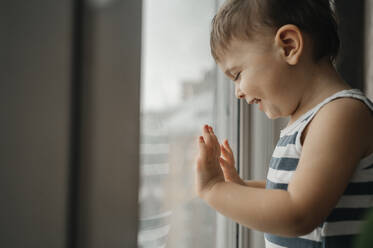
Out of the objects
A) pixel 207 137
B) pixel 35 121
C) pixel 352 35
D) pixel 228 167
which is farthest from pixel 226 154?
pixel 352 35

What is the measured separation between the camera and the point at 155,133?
2.28 feet

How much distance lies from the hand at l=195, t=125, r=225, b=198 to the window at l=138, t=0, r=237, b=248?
13 cm

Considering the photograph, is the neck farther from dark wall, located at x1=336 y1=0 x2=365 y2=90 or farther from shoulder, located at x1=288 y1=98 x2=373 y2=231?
dark wall, located at x1=336 y1=0 x2=365 y2=90

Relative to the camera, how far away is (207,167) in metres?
0.58

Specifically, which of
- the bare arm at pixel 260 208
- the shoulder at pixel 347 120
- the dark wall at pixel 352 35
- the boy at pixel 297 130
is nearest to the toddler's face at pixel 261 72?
the boy at pixel 297 130

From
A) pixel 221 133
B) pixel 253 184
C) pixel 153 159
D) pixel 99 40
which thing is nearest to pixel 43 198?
pixel 99 40

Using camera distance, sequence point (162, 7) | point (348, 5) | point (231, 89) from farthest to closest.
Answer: point (348, 5) → point (231, 89) → point (162, 7)

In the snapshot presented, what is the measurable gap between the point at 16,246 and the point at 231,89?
78 centimetres

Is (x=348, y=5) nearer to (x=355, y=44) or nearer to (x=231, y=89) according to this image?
(x=355, y=44)

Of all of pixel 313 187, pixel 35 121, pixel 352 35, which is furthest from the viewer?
pixel 352 35

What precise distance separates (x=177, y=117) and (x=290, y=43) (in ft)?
1.16

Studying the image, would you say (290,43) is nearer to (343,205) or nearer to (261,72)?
(261,72)

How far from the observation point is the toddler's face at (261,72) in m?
0.61

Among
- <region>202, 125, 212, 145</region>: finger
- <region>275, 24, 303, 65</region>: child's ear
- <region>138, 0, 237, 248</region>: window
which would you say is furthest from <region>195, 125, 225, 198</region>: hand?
<region>275, 24, 303, 65</region>: child's ear
